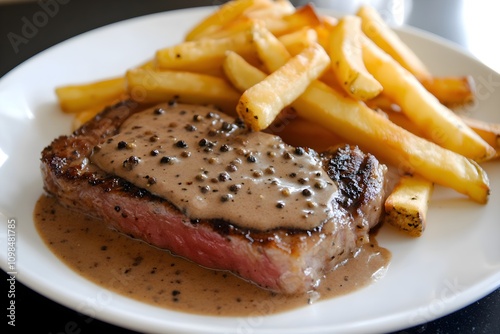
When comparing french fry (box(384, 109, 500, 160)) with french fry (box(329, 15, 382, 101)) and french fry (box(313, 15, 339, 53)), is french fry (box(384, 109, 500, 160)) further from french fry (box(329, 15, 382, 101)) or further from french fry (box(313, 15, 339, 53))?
french fry (box(313, 15, 339, 53))

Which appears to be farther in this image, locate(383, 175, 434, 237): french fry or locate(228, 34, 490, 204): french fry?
locate(228, 34, 490, 204): french fry

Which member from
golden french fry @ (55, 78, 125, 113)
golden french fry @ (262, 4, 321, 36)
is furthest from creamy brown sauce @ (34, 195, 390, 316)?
golden french fry @ (262, 4, 321, 36)

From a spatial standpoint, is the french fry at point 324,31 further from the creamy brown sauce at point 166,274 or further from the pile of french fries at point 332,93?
the creamy brown sauce at point 166,274

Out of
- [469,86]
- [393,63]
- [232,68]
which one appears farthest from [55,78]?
[469,86]

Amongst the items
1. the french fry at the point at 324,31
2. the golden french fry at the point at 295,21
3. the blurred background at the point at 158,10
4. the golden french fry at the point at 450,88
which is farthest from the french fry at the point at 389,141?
the blurred background at the point at 158,10

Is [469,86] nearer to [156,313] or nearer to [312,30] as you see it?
[312,30]

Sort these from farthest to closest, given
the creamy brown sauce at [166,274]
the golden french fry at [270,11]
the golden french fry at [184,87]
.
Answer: the golden french fry at [270,11] < the golden french fry at [184,87] < the creamy brown sauce at [166,274]
